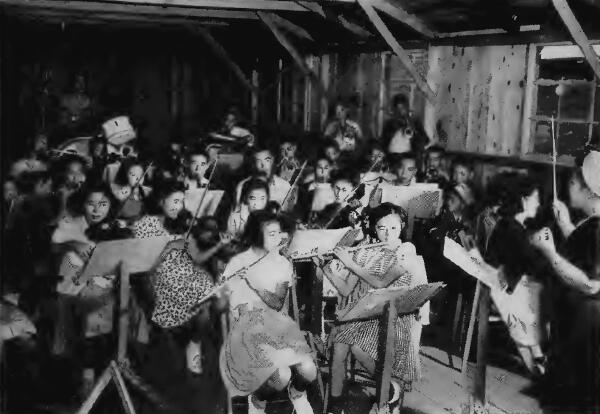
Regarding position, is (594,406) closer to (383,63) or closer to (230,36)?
(383,63)

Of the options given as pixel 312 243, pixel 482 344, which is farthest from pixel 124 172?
pixel 482 344

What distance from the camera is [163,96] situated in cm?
1617

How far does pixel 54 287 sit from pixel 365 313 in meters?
2.64

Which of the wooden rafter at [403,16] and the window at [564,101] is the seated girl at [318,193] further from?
the window at [564,101]

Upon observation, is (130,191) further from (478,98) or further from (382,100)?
(382,100)

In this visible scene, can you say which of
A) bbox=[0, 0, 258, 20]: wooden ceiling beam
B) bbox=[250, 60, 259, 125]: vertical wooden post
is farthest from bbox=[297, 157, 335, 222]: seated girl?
bbox=[250, 60, 259, 125]: vertical wooden post

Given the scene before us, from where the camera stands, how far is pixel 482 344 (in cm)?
451

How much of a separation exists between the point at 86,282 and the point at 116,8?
595cm

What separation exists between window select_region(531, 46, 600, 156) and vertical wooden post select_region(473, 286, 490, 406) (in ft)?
8.69

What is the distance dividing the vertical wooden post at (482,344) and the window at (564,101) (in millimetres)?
2649

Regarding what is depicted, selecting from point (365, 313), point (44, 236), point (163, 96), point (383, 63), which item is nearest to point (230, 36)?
point (163, 96)

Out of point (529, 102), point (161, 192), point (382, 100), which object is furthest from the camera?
point (382, 100)

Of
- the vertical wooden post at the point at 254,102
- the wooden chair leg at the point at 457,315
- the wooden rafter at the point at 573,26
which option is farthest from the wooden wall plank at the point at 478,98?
the vertical wooden post at the point at 254,102

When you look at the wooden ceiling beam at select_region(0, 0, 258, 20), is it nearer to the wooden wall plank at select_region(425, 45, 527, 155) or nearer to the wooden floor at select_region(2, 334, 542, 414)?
the wooden wall plank at select_region(425, 45, 527, 155)
